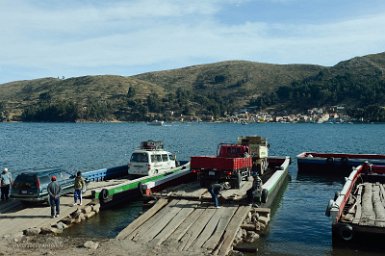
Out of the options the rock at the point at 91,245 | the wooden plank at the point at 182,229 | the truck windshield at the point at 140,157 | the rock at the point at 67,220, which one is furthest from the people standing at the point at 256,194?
the truck windshield at the point at 140,157

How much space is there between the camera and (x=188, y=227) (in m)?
18.1

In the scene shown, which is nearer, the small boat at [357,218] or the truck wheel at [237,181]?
the small boat at [357,218]

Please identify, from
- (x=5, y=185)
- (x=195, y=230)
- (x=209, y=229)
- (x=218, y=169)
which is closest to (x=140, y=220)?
(x=195, y=230)

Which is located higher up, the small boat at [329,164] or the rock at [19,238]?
the rock at [19,238]

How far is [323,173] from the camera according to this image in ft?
139

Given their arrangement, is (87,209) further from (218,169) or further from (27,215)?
(218,169)

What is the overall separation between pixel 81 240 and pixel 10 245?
7.91ft

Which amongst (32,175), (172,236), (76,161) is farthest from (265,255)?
(76,161)

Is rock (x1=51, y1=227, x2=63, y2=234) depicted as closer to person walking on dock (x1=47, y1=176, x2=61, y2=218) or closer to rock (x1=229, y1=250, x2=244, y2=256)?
person walking on dock (x1=47, y1=176, x2=61, y2=218)

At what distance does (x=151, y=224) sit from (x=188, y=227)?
1541mm

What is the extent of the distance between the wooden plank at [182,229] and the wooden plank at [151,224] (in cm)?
99

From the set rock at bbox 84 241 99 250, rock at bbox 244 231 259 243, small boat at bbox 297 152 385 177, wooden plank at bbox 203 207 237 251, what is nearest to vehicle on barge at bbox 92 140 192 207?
wooden plank at bbox 203 207 237 251

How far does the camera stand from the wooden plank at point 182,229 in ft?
53.4

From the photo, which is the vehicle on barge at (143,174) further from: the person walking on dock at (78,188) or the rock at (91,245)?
the rock at (91,245)
